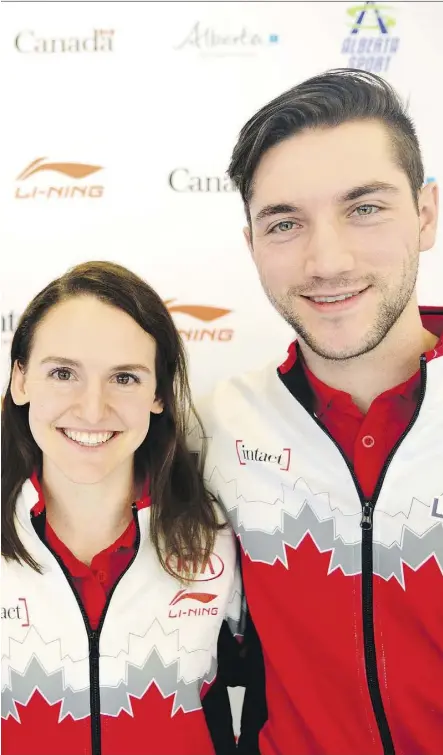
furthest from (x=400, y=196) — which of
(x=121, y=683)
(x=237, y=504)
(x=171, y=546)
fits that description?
(x=121, y=683)

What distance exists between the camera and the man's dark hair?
3.96ft

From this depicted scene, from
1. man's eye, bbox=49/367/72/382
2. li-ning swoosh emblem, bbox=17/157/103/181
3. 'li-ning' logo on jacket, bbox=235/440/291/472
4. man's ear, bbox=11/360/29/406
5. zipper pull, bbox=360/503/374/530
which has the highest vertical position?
li-ning swoosh emblem, bbox=17/157/103/181

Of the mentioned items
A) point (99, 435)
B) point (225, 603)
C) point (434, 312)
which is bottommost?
point (225, 603)

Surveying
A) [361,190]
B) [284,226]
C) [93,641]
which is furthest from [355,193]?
[93,641]

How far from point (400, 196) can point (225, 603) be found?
902mm

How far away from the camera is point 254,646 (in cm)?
138

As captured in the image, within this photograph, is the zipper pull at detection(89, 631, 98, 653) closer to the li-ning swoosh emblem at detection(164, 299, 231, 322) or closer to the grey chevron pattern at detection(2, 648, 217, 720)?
the grey chevron pattern at detection(2, 648, 217, 720)

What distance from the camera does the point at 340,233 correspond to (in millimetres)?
1186

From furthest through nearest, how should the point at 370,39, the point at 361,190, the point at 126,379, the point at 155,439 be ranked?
the point at 370,39 → the point at 155,439 → the point at 126,379 → the point at 361,190

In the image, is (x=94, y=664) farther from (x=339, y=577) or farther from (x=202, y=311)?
(x=202, y=311)

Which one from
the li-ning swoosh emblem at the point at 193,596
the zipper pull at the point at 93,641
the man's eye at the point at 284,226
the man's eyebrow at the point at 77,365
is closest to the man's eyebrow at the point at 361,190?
the man's eye at the point at 284,226

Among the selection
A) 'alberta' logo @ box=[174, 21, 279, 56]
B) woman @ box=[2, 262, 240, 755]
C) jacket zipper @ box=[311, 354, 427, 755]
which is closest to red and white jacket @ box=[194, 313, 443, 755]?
jacket zipper @ box=[311, 354, 427, 755]

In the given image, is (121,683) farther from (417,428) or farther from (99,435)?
(417,428)

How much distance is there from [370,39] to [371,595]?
129cm
